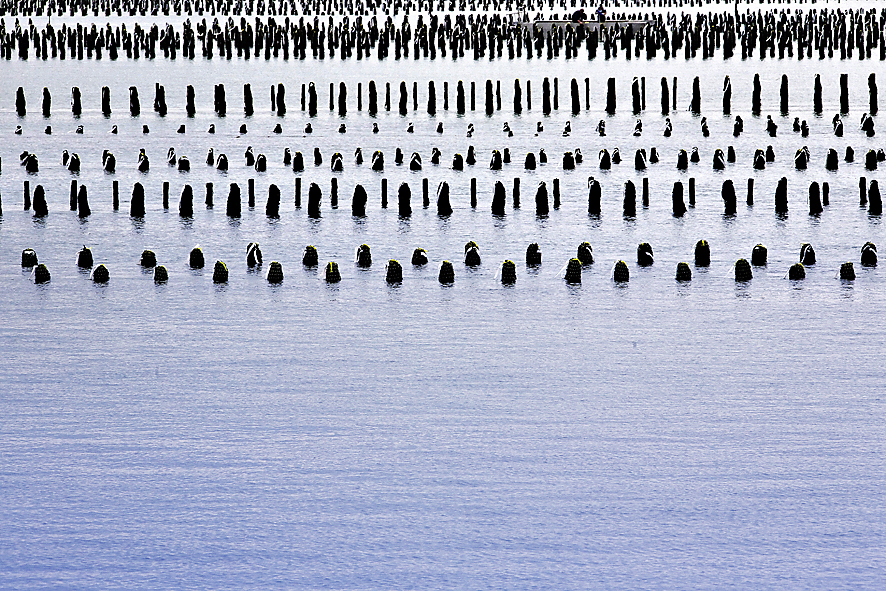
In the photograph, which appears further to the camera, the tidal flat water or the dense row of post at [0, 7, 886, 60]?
the dense row of post at [0, 7, 886, 60]

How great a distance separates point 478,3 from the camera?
99562 millimetres

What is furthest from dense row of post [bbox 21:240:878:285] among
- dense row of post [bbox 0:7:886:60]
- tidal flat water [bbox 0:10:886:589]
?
dense row of post [bbox 0:7:886:60]

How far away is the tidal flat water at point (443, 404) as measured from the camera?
1094cm

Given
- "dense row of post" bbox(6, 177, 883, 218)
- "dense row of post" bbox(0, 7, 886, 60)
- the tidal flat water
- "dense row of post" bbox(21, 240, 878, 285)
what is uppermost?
"dense row of post" bbox(0, 7, 886, 60)

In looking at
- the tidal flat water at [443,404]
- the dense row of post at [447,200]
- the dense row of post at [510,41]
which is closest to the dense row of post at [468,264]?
the tidal flat water at [443,404]

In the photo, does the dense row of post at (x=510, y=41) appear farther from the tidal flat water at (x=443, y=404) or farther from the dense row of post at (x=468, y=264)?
the dense row of post at (x=468, y=264)

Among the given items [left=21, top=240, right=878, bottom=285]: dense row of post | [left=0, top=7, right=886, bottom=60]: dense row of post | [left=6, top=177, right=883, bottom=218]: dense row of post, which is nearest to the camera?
[left=21, top=240, right=878, bottom=285]: dense row of post

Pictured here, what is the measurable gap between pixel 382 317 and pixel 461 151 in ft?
63.7

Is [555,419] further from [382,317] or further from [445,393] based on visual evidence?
[382,317]

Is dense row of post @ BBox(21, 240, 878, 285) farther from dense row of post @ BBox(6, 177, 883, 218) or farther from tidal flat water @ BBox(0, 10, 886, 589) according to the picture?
dense row of post @ BBox(6, 177, 883, 218)

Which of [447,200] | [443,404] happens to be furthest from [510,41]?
[443,404]

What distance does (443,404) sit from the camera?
586 inches

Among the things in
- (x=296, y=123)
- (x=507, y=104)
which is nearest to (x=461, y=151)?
A: (x=296, y=123)

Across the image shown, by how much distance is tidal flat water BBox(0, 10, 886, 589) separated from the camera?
10.9m
